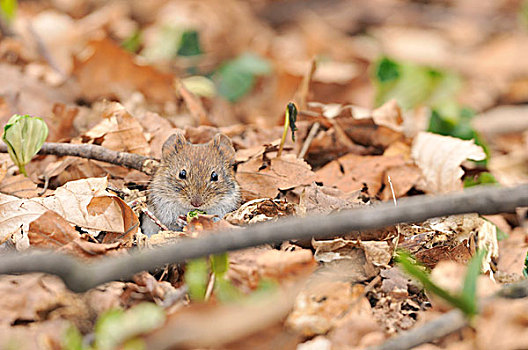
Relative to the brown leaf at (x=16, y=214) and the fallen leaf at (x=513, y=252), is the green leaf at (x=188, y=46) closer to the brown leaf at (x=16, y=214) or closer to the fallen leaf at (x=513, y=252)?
the brown leaf at (x=16, y=214)

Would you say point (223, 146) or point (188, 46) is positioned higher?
point (223, 146)

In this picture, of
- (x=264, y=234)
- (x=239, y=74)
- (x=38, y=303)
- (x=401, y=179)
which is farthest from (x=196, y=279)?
(x=239, y=74)

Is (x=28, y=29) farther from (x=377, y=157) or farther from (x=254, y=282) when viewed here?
(x=254, y=282)

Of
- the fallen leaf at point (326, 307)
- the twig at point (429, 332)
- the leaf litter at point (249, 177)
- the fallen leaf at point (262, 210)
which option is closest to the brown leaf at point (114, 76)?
the leaf litter at point (249, 177)

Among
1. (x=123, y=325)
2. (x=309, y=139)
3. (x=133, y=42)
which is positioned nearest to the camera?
(x=123, y=325)

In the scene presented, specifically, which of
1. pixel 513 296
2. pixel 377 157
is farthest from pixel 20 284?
pixel 377 157

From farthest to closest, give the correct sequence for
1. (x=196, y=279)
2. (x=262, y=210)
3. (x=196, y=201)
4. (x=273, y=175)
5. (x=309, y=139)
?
1. (x=309, y=139)
2. (x=273, y=175)
3. (x=196, y=201)
4. (x=262, y=210)
5. (x=196, y=279)

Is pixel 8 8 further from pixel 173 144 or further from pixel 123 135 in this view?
pixel 173 144
